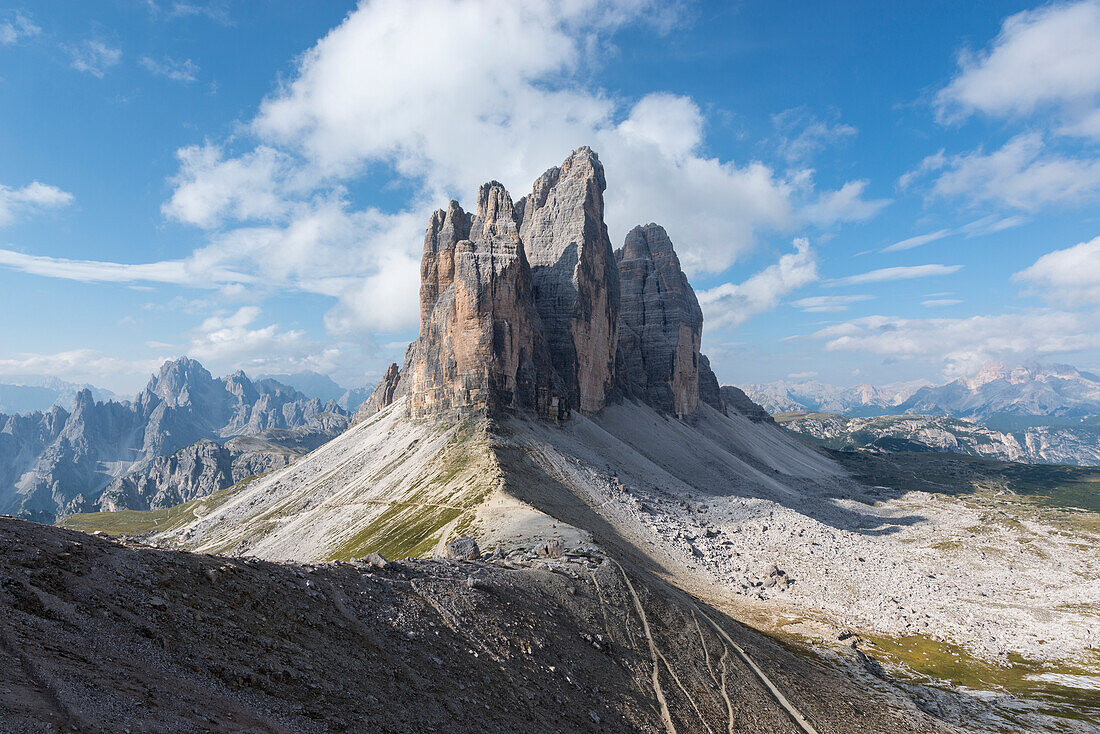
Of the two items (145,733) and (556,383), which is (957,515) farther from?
(145,733)

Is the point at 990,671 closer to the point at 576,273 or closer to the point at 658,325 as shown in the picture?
the point at 576,273

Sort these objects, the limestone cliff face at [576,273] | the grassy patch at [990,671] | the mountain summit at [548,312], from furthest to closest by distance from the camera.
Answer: the limestone cliff face at [576,273] < the mountain summit at [548,312] < the grassy patch at [990,671]

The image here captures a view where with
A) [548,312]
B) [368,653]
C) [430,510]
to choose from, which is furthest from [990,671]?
[548,312]

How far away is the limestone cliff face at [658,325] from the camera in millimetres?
174125

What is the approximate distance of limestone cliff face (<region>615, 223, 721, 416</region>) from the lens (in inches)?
6855

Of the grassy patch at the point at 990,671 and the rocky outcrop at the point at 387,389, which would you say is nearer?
the grassy patch at the point at 990,671

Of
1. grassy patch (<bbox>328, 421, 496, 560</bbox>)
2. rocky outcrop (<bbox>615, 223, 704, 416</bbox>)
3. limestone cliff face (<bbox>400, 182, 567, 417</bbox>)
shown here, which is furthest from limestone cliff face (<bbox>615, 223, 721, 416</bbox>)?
grassy patch (<bbox>328, 421, 496, 560</bbox>)

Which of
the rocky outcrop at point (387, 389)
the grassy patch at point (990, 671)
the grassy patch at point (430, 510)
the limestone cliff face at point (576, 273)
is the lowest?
the grassy patch at point (990, 671)

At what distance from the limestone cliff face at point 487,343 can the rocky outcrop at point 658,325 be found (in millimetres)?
61339

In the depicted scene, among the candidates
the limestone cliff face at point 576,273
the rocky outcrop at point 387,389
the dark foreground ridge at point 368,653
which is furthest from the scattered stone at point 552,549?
the rocky outcrop at point 387,389

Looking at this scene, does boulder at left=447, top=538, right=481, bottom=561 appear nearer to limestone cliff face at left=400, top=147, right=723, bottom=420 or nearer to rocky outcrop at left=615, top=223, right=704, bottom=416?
limestone cliff face at left=400, top=147, right=723, bottom=420

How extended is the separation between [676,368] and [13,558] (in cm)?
17002

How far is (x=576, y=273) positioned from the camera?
432 ft

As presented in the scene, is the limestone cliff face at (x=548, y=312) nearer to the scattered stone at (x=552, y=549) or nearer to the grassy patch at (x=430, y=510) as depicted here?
the grassy patch at (x=430, y=510)
